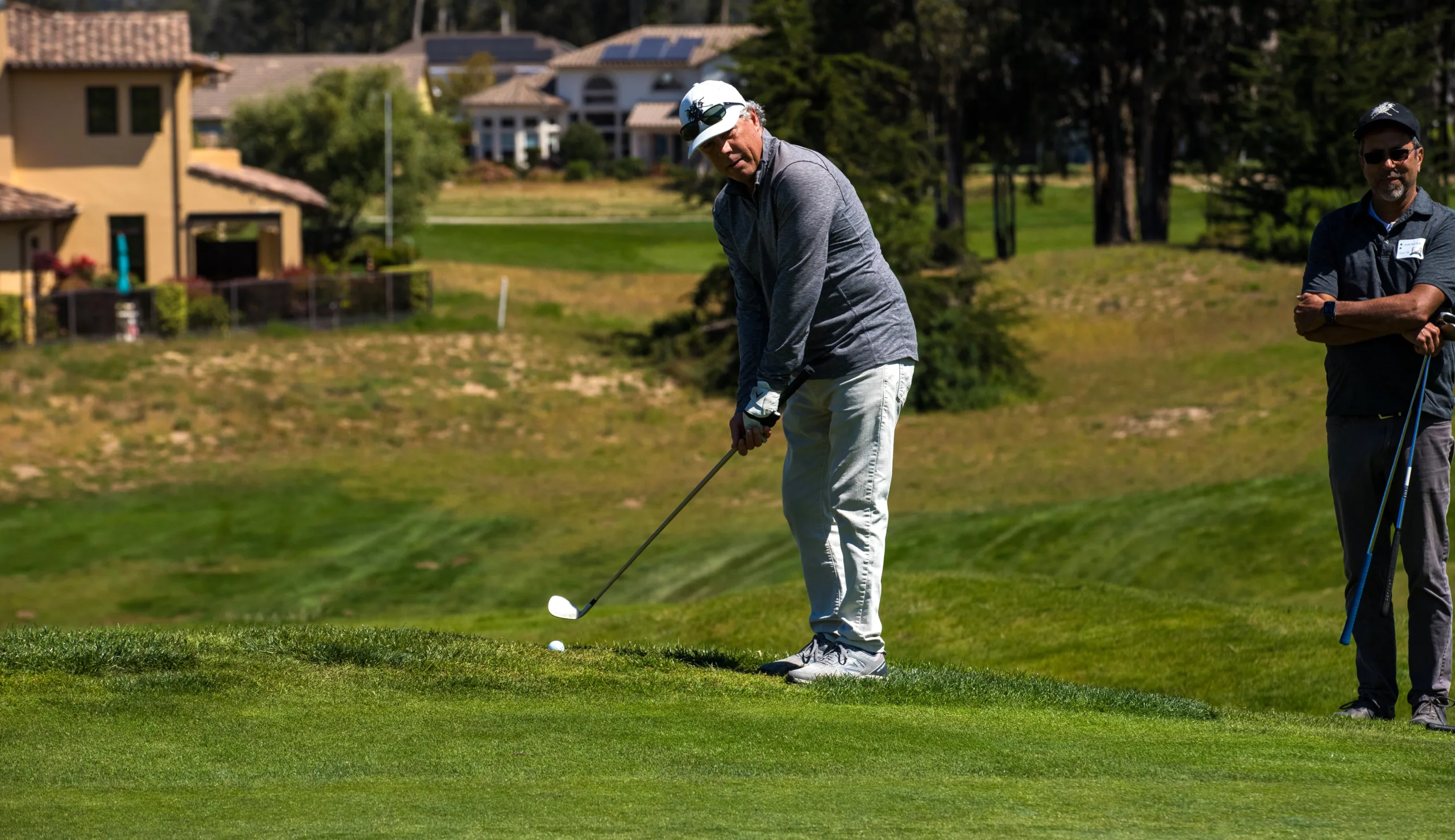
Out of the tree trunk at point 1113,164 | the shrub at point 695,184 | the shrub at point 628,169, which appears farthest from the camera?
the shrub at point 628,169

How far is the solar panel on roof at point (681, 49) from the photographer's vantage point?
360ft

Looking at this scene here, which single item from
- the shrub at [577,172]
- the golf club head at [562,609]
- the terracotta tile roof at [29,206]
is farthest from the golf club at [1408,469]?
the shrub at [577,172]

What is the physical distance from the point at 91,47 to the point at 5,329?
11.3 metres

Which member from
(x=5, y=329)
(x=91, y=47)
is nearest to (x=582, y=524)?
(x=5, y=329)

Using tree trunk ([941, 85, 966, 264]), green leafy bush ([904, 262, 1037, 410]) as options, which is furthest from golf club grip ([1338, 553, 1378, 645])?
tree trunk ([941, 85, 966, 264])

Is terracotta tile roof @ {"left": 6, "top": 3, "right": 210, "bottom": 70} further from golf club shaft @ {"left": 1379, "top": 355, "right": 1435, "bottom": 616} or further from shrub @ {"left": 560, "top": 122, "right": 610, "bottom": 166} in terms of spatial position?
shrub @ {"left": 560, "top": 122, "right": 610, "bottom": 166}

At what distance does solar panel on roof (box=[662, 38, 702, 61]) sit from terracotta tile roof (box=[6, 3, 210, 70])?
225 ft

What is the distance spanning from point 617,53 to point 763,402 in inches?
4269

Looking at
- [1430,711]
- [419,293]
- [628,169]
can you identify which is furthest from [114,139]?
[628,169]

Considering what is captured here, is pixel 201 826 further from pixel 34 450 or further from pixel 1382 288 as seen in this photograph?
pixel 34 450

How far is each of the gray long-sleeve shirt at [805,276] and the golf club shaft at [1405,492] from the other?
79.3 inches

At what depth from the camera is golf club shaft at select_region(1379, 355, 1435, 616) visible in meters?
6.93

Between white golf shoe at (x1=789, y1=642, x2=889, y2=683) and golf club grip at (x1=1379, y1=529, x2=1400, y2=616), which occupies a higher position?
golf club grip at (x1=1379, y1=529, x2=1400, y2=616)

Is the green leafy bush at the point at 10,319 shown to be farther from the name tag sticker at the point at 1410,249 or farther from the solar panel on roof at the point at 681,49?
the solar panel on roof at the point at 681,49
